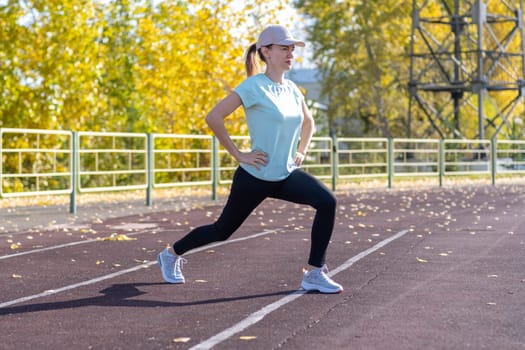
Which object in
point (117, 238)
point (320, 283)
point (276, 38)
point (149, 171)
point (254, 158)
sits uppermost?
point (276, 38)

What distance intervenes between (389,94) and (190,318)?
1905 inches

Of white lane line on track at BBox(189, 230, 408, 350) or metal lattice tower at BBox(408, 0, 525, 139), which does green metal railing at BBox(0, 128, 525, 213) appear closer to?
metal lattice tower at BBox(408, 0, 525, 139)

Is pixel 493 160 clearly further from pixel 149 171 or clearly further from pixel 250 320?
pixel 250 320

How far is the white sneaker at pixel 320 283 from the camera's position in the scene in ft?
27.3

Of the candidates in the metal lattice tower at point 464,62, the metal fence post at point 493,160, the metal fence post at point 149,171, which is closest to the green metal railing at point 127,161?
the metal fence post at point 149,171

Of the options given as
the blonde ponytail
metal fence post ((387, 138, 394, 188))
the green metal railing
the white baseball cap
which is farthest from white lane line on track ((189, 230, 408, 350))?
metal fence post ((387, 138, 394, 188))

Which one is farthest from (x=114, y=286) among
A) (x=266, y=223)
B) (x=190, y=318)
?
(x=266, y=223)

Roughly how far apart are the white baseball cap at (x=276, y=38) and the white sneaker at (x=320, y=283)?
5.52ft

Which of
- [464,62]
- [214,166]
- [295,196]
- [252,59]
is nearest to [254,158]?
[295,196]

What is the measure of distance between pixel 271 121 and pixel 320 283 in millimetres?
1268

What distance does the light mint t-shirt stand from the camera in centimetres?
805

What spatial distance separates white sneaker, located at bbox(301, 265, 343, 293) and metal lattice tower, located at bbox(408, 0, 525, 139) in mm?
31548

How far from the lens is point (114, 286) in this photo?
9000 millimetres

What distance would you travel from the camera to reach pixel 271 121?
8.06 m
